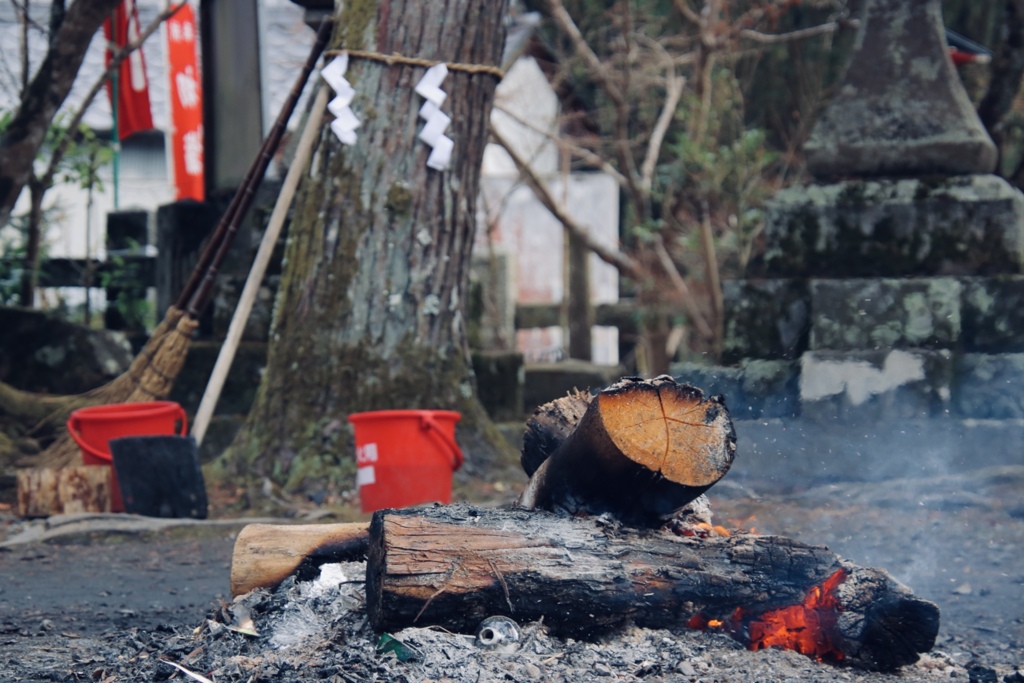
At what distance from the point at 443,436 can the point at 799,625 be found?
6.96ft

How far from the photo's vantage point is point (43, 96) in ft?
19.6

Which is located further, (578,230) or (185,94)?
(578,230)

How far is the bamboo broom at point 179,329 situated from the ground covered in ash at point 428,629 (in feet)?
2.88

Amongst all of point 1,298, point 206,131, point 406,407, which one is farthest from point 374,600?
point 1,298

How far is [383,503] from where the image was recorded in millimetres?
4824

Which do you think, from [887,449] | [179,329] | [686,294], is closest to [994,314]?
[887,449]

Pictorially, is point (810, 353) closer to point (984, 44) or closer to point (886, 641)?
point (886, 641)

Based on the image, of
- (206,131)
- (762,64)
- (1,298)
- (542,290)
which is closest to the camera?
(206,131)

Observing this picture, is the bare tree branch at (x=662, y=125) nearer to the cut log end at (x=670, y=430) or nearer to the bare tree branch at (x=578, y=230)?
the bare tree branch at (x=578, y=230)

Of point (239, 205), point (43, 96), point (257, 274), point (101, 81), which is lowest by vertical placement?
point (257, 274)

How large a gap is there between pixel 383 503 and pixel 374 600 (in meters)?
2.01

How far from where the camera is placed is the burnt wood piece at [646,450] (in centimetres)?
284

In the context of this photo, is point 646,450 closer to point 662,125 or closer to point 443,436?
point 443,436

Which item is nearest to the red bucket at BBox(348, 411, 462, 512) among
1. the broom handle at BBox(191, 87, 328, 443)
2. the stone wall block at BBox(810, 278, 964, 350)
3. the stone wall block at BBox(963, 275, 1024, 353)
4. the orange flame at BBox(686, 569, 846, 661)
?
the broom handle at BBox(191, 87, 328, 443)
